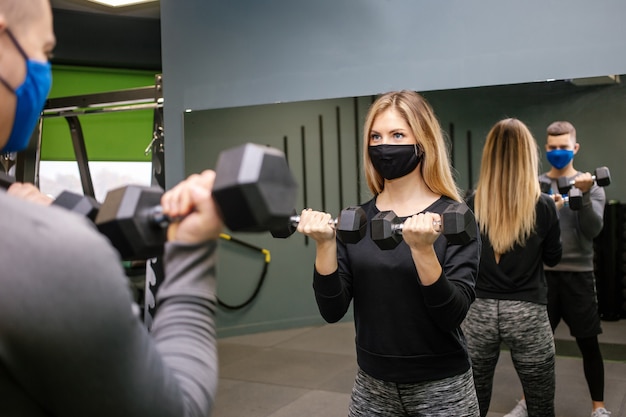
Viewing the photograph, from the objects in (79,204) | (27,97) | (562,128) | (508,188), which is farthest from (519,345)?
(27,97)

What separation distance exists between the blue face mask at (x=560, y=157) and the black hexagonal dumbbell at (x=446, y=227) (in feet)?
5.08

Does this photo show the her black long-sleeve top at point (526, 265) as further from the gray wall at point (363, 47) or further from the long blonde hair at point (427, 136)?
the long blonde hair at point (427, 136)

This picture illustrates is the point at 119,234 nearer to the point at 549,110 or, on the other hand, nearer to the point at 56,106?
the point at 549,110

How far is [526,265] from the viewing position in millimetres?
2584

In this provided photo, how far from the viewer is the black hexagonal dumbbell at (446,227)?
1.48 m

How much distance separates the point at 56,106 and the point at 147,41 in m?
2.12

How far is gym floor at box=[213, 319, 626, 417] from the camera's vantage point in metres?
3.11

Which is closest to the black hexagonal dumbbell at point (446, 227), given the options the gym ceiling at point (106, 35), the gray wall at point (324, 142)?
the gray wall at point (324, 142)

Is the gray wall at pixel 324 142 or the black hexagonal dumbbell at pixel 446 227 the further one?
the gray wall at pixel 324 142

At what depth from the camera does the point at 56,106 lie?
144 inches

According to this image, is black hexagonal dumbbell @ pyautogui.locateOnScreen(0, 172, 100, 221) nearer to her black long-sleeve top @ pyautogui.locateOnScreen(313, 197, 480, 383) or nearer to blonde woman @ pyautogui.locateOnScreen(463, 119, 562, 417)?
her black long-sleeve top @ pyautogui.locateOnScreen(313, 197, 480, 383)

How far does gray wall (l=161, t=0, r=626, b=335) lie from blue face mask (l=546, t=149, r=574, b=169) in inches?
2.1

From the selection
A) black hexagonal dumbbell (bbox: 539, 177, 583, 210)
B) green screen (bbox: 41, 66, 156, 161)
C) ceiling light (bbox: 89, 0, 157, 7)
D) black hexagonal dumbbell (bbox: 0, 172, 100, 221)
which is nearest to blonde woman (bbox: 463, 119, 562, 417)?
black hexagonal dumbbell (bbox: 539, 177, 583, 210)

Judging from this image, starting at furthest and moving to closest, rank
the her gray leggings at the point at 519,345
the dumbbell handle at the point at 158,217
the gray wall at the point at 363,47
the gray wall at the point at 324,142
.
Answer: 1. the gray wall at the point at 324,142
2. the gray wall at the point at 363,47
3. the her gray leggings at the point at 519,345
4. the dumbbell handle at the point at 158,217
